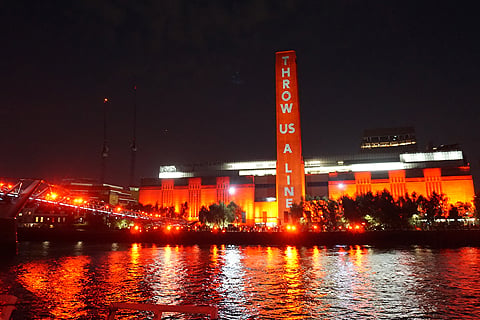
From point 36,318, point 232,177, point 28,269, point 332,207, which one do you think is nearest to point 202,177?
point 232,177

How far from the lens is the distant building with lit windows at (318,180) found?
4513 inches

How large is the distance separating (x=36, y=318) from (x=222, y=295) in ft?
29.6

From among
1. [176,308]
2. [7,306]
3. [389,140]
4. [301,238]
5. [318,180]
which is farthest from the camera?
[389,140]

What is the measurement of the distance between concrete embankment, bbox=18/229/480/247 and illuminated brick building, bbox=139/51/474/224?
28.2m

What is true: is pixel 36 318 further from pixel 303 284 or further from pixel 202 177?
pixel 202 177

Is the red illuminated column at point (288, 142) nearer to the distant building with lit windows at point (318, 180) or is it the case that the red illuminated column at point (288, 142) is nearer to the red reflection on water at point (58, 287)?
the distant building with lit windows at point (318, 180)

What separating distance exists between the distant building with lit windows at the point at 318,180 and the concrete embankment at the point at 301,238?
1259 inches

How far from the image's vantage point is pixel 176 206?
132250 mm

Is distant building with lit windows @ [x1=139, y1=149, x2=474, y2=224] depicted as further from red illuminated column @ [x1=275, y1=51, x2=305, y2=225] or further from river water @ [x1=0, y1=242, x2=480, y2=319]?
river water @ [x1=0, y1=242, x2=480, y2=319]

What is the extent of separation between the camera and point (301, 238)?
70.6 meters

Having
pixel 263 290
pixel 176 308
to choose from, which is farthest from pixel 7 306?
pixel 263 290

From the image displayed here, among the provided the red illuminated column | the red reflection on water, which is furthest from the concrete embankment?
the red reflection on water

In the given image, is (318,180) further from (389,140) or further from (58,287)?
(58,287)

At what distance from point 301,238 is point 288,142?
40903mm
